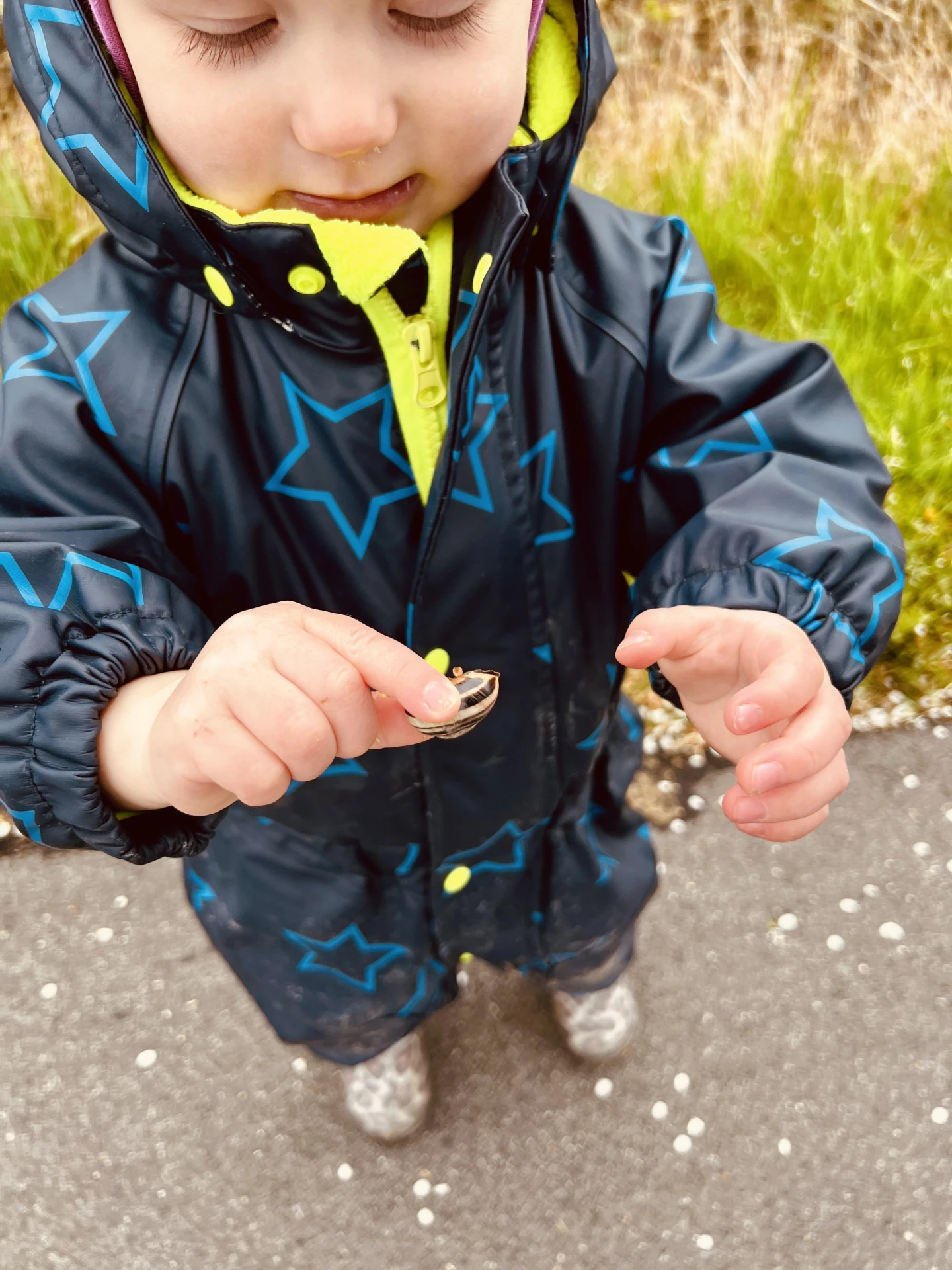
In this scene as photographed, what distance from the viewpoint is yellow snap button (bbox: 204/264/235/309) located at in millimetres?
917

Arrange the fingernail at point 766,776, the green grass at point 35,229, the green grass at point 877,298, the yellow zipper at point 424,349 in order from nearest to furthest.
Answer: the fingernail at point 766,776
the yellow zipper at point 424,349
the green grass at point 877,298
the green grass at point 35,229

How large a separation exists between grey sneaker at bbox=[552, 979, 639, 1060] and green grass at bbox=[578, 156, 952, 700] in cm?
97

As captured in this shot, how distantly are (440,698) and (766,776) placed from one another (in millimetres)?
315

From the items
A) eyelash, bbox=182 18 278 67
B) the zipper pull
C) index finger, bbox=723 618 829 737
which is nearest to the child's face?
eyelash, bbox=182 18 278 67

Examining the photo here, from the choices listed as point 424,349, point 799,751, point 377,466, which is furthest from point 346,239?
point 799,751

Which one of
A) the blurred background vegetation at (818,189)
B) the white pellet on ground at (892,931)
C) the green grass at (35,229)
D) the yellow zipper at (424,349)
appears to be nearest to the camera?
the yellow zipper at (424,349)

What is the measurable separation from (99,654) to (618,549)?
0.65 m

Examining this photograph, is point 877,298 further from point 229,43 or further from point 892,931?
point 229,43

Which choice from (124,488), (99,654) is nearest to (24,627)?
(99,654)

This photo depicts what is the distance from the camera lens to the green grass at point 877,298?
7.56ft

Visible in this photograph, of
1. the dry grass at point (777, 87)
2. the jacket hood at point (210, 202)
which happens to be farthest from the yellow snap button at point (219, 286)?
the dry grass at point (777, 87)

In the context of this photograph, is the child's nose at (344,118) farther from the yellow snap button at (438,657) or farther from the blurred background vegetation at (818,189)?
the blurred background vegetation at (818,189)

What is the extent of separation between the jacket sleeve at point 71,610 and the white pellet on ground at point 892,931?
1504 mm

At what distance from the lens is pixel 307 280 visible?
90 centimetres
